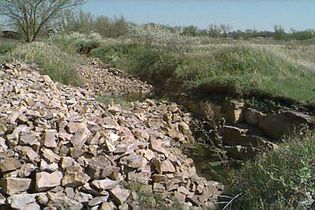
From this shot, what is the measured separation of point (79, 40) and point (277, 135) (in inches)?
570

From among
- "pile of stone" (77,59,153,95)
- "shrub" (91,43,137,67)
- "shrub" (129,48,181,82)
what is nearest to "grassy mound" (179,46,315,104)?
"shrub" (129,48,181,82)

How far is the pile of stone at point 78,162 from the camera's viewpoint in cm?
442

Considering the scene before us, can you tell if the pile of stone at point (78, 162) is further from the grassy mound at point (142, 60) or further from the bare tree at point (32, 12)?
the bare tree at point (32, 12)

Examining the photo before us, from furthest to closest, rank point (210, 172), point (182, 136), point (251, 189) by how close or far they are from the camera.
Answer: point (182, 136) < point (210, 172) < point (251, 189)

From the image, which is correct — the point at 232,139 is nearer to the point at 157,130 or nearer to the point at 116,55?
the point at 157,130

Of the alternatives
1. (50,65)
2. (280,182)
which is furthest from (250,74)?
(280,182)

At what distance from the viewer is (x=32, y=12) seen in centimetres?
1923

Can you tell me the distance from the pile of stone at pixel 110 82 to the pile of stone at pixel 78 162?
17.3ft

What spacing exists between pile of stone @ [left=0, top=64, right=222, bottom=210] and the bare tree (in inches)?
511

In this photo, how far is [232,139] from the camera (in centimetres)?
877

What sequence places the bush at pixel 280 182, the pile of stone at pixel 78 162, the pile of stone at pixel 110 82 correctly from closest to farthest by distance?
the bush at pixel 280 182 → the pile of stone at pixel 78 162 → the pile of stone at pixel 110 82

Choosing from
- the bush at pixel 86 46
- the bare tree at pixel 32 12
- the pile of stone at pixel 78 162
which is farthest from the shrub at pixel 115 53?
the pile of stone at pixel 78 162

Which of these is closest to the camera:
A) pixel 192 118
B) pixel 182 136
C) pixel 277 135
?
pixel 277 135

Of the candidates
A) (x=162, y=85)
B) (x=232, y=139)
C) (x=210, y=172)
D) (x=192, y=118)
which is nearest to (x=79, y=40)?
(x=162, y=85)
